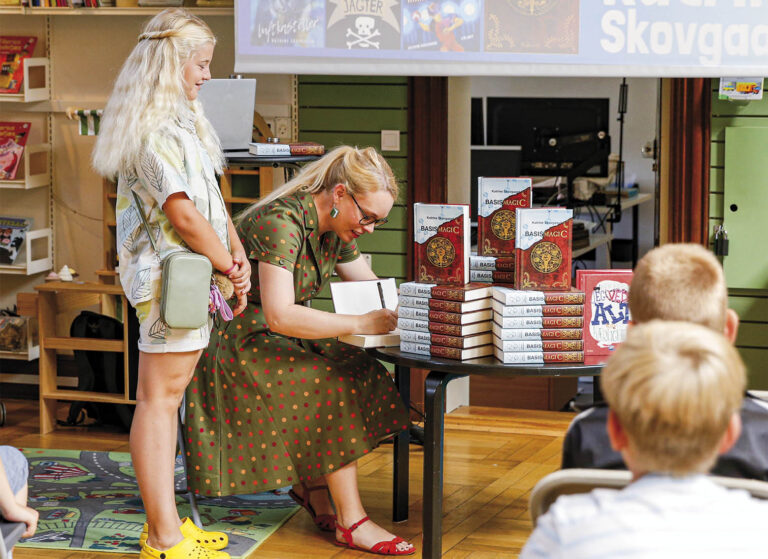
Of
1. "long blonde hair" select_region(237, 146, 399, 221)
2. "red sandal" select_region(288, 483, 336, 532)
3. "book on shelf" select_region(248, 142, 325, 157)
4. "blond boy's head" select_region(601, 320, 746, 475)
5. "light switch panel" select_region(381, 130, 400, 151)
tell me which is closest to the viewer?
"blond boy's head" select_region(601, 320, 746, 475)

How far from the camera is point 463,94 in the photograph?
4.62 m

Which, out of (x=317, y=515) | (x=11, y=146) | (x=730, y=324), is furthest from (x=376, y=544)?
(x=11, y=146)

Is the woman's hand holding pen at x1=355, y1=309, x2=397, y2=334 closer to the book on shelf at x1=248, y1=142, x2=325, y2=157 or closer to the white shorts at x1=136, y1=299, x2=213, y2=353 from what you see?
the white shorts at x1=136, y1=299, x2=213, y2=353

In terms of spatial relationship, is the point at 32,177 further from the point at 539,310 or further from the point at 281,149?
the point at 539,310

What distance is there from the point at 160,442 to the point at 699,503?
5.86ft

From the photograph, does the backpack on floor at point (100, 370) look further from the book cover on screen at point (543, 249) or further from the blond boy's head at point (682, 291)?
the blond boy's head at point (682, 291)

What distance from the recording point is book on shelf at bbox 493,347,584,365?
2.53m

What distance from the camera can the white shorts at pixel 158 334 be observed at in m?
2.65

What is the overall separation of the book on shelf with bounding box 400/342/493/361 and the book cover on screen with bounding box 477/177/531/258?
0.91ft

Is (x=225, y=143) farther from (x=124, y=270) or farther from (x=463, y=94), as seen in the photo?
(x=463, y=94)

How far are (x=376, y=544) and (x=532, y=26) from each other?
6.80 feet

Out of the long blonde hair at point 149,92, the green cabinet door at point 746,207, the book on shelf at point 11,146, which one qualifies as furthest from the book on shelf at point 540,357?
the book on shelf at point 11,146

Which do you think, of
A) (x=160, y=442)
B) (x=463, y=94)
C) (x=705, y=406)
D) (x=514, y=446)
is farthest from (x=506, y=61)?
(x=705, y=406)

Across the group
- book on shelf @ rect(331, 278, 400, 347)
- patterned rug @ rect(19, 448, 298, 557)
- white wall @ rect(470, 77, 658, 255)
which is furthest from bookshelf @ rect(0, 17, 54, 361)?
white wall @ rect(470, 77, 658, 255)
